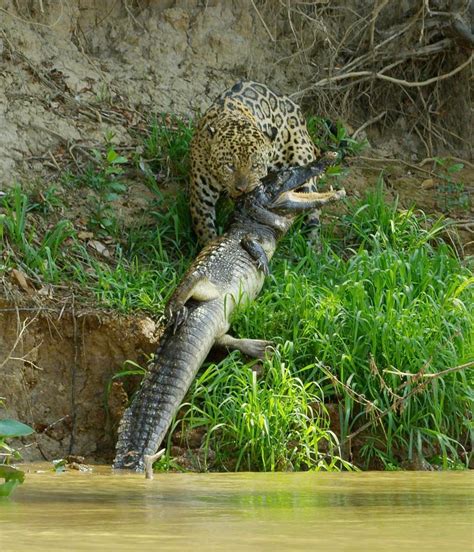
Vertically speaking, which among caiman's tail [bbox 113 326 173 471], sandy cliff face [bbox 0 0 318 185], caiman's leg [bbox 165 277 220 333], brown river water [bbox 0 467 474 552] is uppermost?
sandy cliff face [bbox 0 0 318 185]

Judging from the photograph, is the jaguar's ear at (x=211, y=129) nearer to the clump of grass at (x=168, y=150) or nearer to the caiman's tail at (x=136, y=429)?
the clump of grass at (x=168, y=150)

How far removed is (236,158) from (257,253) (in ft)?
3.31

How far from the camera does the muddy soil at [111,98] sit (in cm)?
739

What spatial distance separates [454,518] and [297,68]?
785 cm

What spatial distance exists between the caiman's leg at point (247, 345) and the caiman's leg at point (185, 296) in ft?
Answer: 0.90

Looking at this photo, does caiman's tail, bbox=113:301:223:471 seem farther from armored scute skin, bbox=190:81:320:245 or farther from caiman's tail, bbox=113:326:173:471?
armored scute skin, bbox=190:81:320:245

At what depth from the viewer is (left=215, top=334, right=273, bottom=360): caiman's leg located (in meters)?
7.16

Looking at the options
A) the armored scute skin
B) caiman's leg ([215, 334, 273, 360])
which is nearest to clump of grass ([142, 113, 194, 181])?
the armored scute skin

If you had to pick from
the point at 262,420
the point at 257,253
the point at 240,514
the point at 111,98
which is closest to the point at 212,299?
the point at 257,253

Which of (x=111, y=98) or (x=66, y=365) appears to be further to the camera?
(x=111, y=98)

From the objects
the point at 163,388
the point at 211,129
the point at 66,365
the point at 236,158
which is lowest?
the point at 163,388

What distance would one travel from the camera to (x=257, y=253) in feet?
26.4

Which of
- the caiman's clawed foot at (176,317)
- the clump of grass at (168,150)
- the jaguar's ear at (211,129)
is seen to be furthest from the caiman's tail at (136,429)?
the clump of grass at (168,150)

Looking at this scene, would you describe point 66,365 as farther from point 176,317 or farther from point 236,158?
point 236,158
